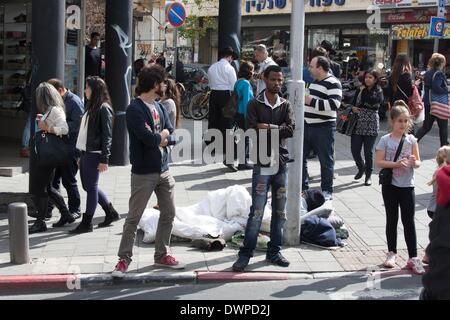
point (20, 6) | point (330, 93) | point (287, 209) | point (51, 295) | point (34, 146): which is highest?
point (20, 6)

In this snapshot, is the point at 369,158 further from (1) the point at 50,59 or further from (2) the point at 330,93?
(1) the point at 50,59

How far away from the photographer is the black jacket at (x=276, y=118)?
6516mm

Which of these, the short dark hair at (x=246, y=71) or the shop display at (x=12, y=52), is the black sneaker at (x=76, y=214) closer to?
the short dark hair at (x=246, y=71)

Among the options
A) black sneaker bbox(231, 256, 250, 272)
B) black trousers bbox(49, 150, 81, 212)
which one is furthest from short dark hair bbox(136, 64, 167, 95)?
black trousers bbox(49, 150, 81, 212)

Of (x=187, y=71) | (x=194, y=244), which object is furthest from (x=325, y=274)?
(x=187, y=71)

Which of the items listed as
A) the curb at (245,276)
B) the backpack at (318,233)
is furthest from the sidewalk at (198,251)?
the backpack at (318,233)

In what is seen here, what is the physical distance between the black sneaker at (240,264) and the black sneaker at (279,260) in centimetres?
29

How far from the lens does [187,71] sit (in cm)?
2402

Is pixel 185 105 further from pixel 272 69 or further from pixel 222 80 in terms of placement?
pixel 272 69

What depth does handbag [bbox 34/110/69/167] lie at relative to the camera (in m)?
7.76

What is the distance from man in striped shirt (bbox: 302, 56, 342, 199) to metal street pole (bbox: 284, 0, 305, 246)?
1.63 meters

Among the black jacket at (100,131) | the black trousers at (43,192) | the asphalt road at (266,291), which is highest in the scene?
the black jacket at (100,131)

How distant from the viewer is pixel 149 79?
20.5 feet

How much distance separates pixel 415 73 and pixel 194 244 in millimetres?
18120
